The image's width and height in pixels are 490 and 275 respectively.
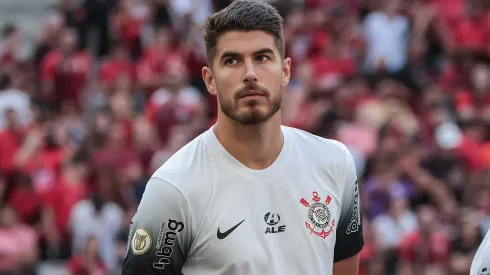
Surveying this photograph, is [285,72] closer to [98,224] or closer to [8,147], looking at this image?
[98,224]

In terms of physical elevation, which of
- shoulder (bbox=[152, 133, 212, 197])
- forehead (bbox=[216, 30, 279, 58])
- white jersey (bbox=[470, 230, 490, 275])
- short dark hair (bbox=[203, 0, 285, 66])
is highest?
short dark hair (bbox=[203, 0, 285, 66])

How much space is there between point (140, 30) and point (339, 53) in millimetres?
2936

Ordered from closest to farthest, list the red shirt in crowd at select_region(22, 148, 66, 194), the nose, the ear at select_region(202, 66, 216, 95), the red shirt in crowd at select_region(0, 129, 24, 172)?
1. the nose
2. the ear at select_region(202, 66, 216, 95)
3. the red shirt in crowd at select_region(22, 148, 66, 194)
4. the red shirt in crowd at select_region(0, 129, 24, 172)

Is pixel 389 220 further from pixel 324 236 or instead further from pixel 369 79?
pixel 324 236

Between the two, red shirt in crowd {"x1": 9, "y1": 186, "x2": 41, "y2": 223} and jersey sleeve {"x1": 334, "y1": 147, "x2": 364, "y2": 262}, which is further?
red shirt in crowd {"x1": 9, "y1": 186, "x2": 41, "y2": 223}

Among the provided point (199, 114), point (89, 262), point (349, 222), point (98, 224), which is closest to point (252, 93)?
point (349, 222)

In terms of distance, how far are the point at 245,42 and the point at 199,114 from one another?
9.16 m

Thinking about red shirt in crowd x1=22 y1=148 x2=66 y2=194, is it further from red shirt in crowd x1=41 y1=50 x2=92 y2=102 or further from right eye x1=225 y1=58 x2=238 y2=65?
right eye x1=225 y1=58 x2=238 y2=65

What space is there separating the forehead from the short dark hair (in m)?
0.02

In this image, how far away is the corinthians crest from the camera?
4.75 m

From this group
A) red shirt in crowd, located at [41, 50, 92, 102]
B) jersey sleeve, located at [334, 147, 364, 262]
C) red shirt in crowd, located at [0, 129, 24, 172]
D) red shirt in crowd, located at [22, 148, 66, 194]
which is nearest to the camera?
jersey sleeve, located at [334, 147, 364, 262]

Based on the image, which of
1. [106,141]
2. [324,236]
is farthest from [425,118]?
[324,236]

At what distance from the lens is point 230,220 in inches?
183

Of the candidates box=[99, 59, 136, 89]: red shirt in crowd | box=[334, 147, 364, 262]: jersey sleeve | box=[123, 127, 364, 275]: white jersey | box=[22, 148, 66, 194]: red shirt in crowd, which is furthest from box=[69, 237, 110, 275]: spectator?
box=[123, 127, 364, 275]: white jersey
